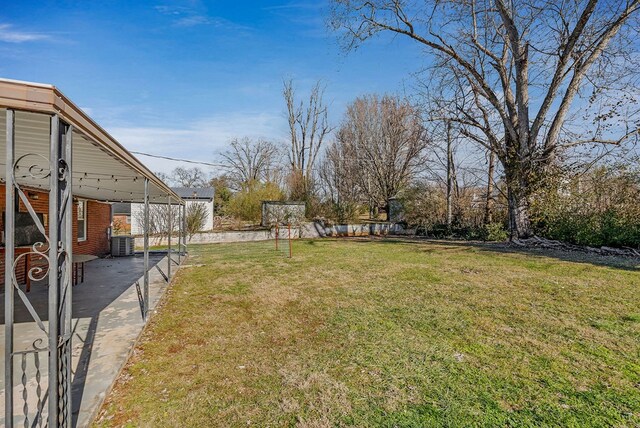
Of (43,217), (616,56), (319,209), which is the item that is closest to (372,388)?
(43,217)

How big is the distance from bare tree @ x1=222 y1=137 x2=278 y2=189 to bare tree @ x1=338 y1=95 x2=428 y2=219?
1008cm

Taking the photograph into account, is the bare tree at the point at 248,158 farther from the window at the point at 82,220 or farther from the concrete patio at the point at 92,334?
the concrete patio at the point at 92,334

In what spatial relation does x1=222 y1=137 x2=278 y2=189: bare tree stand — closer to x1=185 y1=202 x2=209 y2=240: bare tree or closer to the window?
x1=185 y1=202 x2=209 y2=240: bare tree

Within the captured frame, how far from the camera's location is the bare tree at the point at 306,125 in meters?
28.9

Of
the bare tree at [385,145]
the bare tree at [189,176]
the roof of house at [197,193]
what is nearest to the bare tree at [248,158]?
the bare tree at [189,176]

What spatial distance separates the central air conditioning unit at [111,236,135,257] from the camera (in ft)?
38.1

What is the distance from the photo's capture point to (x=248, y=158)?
3238 cm

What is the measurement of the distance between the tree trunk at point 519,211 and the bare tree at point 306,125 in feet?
59.5

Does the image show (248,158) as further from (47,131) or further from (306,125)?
(47,131)

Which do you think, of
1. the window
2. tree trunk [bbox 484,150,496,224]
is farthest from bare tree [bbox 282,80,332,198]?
the window

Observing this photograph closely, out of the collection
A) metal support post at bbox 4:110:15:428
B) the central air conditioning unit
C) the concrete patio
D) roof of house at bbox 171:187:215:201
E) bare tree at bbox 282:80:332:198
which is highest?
bare tree at bbox 282:80:332:198

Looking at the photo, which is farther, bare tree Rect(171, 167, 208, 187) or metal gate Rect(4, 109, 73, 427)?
bare tree Rect(171, 167, 208, 187)

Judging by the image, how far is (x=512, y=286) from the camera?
6.48 meters

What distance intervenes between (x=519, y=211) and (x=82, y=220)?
51.5ft
